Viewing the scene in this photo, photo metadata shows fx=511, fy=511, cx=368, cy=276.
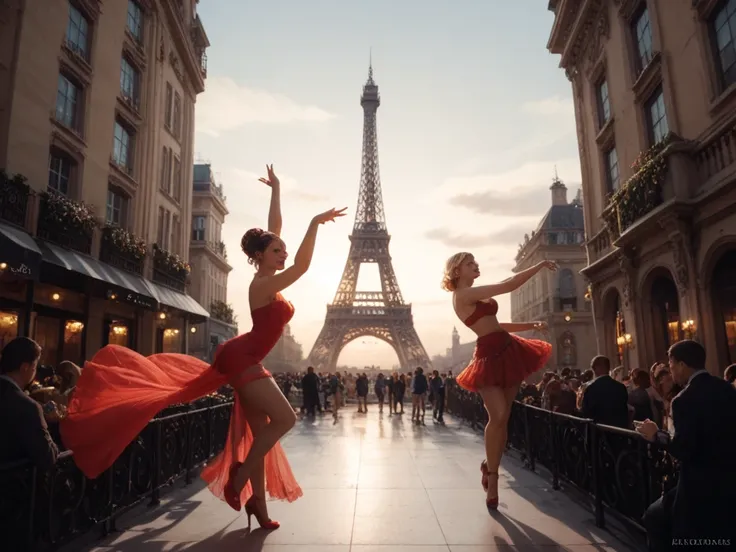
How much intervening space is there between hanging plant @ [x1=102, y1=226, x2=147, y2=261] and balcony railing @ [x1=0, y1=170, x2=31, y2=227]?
11.0 feet

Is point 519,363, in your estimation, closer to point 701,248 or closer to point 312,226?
point 312,226

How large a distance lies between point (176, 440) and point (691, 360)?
16.6 ft

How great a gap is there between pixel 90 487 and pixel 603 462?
4.31 metres

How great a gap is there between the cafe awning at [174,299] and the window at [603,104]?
14.7 m

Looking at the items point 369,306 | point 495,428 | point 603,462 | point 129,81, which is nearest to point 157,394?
point 495,428

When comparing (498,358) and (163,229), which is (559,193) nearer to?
(163,229)

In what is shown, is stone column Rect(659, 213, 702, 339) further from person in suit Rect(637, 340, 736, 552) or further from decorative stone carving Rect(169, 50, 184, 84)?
decorative stone carving Rect(169, 50, 184, 84)

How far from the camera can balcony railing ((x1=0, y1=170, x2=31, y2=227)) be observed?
33.0ft

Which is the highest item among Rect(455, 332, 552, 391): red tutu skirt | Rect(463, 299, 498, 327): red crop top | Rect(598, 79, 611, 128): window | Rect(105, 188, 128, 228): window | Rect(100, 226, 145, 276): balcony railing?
Rect(598, 79, 611, 128): window

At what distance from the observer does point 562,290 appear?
137 ft

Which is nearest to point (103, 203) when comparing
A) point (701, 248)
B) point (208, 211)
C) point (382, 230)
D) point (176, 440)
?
point (176, 440)

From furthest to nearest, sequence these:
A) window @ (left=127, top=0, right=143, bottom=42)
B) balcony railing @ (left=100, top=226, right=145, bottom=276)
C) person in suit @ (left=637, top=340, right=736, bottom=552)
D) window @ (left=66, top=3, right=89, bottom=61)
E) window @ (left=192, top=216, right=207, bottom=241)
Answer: window @ (left=192, top=216, right=207, bottom=241)
window @ (left=127, top=0, right=143, bottom=42)
balcony railing @ (left=100, top=226, right=145, bottom=276)
window @ (left=66, top=3, right=89, bottom=61)
person in suit @ (left=637, top=340, right=736, bottom=552)

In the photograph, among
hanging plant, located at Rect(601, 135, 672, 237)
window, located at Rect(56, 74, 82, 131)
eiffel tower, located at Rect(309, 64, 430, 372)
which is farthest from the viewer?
eiffel tower, located at Rect(309, 64, 430, 372)

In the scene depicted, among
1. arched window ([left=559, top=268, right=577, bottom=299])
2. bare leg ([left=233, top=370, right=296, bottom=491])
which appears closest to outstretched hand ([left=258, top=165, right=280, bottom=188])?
bare leg ([left=233, top=370, right=296, bottom=491])
